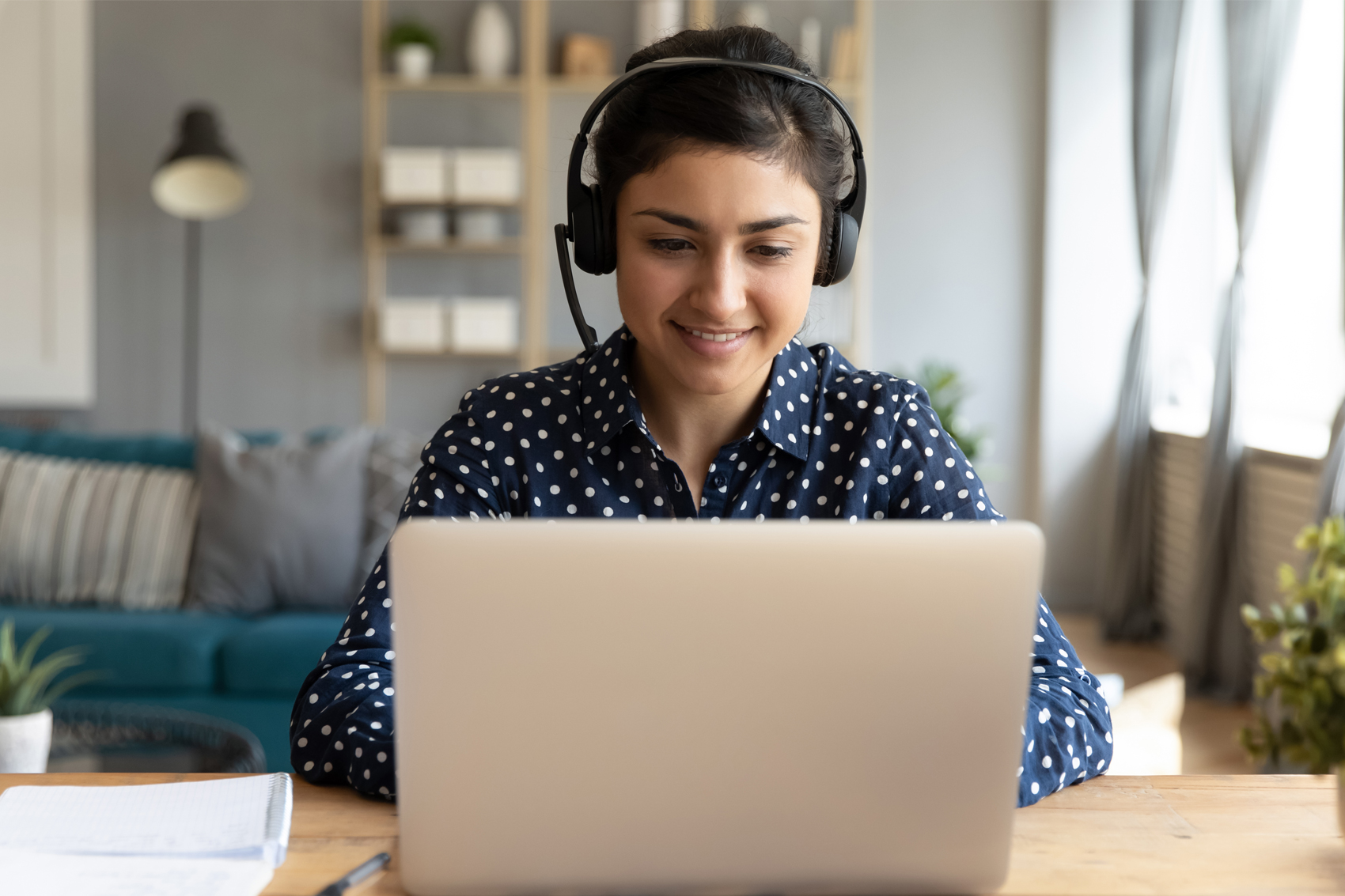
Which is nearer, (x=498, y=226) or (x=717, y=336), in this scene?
(x=717, y=336)

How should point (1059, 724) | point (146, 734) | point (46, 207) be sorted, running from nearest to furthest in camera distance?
point (1059, 724), point (146, 734), point (46, 207)

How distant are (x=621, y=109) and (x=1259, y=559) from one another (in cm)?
290

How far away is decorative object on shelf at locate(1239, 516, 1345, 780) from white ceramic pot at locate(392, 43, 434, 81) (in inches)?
170

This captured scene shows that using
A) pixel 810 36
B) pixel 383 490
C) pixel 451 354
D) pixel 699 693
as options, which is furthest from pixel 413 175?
pixel 699 693

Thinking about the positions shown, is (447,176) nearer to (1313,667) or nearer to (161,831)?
(161,831)

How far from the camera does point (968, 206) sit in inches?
189

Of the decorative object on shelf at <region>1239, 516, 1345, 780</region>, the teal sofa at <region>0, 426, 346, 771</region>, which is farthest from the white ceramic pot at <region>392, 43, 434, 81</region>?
the decorative object on shelf at <region>1239, 516, 1345, 780</region>

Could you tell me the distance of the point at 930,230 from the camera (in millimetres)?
4828

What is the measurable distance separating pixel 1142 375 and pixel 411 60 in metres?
2.99

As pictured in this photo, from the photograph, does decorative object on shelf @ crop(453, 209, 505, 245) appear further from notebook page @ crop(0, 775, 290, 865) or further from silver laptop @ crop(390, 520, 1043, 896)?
silver laptop @ crop(390, 520, 1043, 896)

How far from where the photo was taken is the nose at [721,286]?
3.43 feet

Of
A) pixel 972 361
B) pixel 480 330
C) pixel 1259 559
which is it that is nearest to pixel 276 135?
pixel 480 330

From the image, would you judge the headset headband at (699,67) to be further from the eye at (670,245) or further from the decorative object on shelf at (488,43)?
the decorative object on shelf at (488,43)

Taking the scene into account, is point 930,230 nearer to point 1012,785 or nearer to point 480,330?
point 480,330
